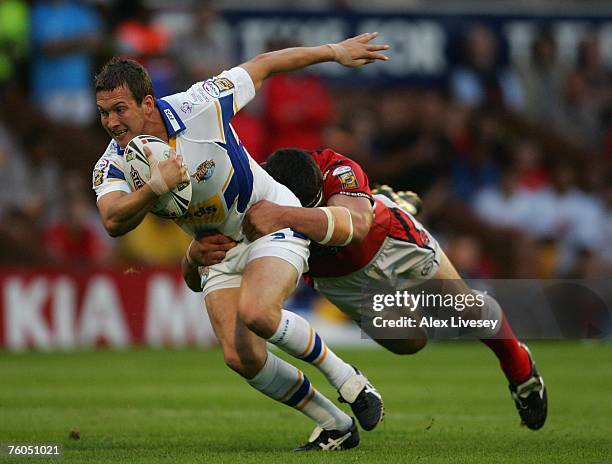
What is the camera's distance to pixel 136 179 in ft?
23.7

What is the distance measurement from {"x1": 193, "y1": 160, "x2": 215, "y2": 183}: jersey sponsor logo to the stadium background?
15.5ft

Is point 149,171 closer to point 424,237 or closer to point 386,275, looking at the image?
point 386,275

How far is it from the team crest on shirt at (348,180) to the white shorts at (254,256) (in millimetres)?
609

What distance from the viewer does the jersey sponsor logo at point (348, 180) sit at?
27.1ft

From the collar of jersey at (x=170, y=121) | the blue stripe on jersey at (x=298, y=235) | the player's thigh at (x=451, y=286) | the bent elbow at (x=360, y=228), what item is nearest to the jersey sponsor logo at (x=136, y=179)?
the collar of jersey at (x=170, y=121)

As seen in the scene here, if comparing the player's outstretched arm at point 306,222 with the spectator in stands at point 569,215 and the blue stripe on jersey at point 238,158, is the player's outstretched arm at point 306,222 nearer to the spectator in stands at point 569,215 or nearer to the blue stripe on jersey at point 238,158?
the blue stripe on jersey at point 238,158

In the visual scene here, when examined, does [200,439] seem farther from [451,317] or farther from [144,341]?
[144,341]

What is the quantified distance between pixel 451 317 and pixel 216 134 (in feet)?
9.01

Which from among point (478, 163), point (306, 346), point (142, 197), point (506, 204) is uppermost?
point (142, 197)

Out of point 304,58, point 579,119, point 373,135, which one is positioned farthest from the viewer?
point 579,119

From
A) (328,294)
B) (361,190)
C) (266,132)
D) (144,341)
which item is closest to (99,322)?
(144,341)

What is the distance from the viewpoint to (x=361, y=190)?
8273 millimetres

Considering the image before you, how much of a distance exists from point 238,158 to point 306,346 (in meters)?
1.27

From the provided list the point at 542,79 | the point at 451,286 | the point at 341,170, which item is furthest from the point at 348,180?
the point at 542,79
